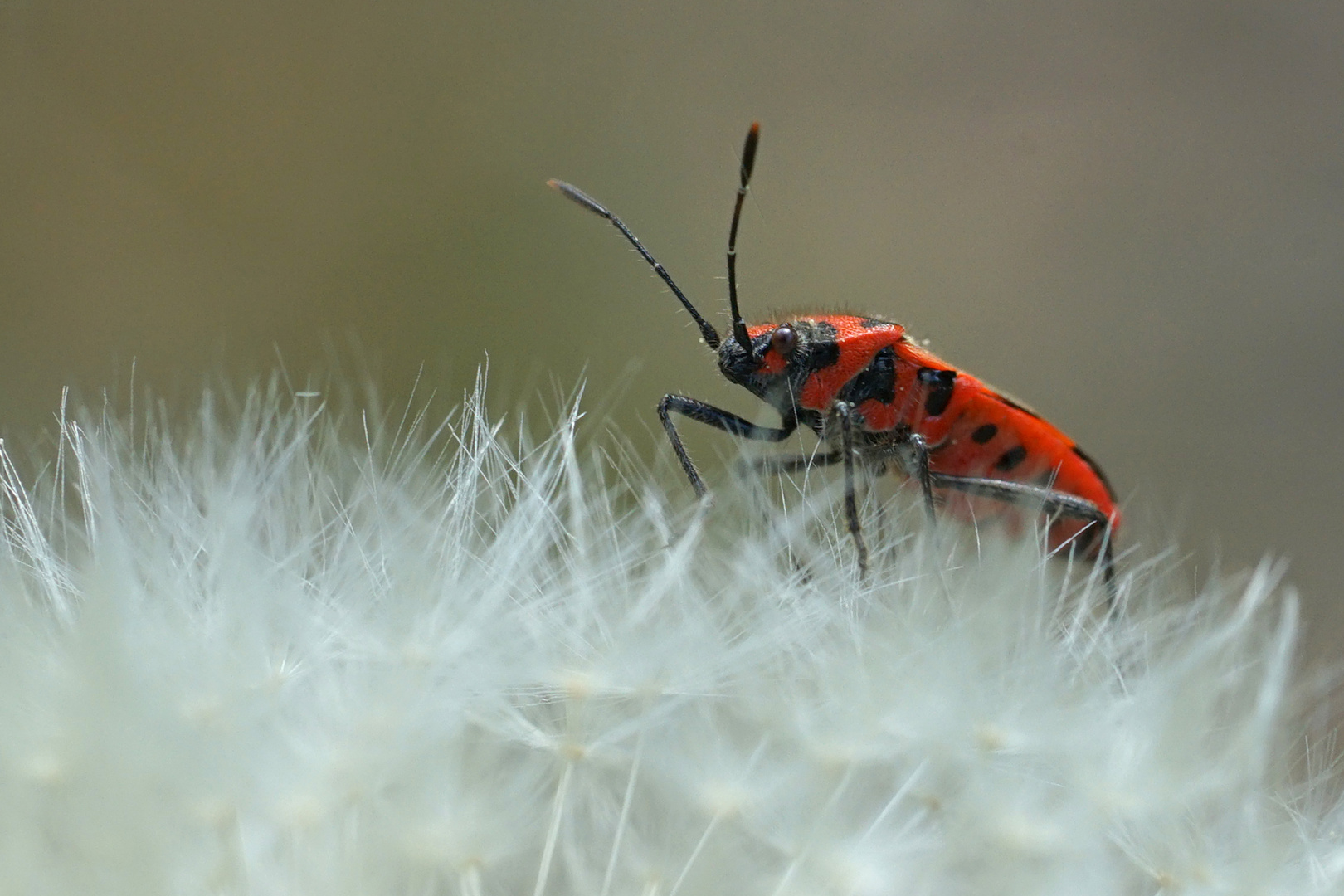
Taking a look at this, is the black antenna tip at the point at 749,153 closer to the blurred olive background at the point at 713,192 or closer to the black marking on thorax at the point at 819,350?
the black marking on thorax at the point at 819,350

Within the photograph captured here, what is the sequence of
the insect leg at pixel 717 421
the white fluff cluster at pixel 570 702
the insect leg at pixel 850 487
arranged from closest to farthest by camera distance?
the white fluff cluster at pixel 570 702 → the insect leg at pixel 850 487 → the insect leg at pixel 717 421

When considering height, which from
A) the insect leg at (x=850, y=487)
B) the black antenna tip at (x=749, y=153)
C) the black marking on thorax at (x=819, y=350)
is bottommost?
the insect leg at (x=850, y=487)

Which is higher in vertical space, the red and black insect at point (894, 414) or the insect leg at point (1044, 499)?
the red and black insect at point (894, 414)

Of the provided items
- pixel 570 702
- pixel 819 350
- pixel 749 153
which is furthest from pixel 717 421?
pixel 570 702

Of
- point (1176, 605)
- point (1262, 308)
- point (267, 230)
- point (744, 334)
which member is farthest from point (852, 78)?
point (1176, 605)

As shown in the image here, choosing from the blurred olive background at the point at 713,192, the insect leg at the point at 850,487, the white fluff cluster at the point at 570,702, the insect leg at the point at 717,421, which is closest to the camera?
the white fluff cluster at the point at 570,702

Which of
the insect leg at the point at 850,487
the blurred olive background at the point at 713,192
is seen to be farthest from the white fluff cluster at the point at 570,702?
the blurred olive background at the point at 713,192

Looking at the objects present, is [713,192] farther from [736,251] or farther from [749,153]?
[749,153]

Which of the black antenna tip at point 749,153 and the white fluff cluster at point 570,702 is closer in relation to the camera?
the white fluff cluster at point 570,702
